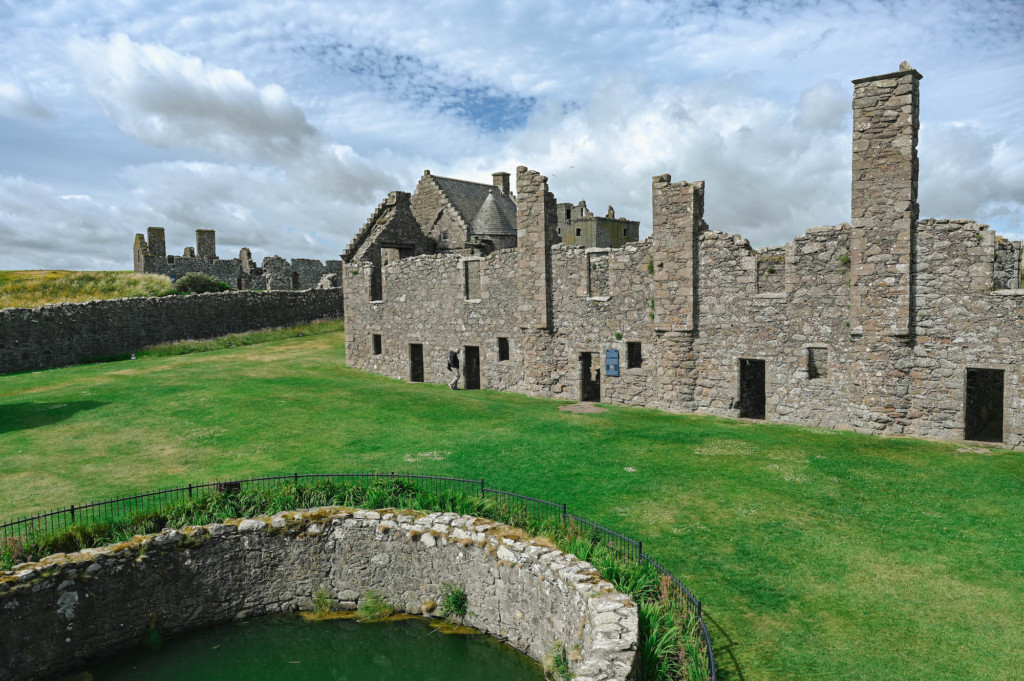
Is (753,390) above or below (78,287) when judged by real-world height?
below

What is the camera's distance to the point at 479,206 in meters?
40.6

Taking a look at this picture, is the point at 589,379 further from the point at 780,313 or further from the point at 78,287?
the point at 78,287

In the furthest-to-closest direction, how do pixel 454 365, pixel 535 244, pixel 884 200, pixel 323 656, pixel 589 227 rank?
pixel 589 227, pixel 454 365, pixel 535 244, pixel 884 200, pixel 323 656

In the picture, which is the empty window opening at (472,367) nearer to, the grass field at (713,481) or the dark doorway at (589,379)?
the grass field at (713,481)

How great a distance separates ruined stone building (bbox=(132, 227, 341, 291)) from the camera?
45375 millimetres

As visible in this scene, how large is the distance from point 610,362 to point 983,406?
10.8 m

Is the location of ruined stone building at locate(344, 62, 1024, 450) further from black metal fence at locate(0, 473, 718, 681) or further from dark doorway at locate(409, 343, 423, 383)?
black metal fence at locate(0, 473, 718, 681)

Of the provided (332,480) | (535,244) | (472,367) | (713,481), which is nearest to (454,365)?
(472,367)

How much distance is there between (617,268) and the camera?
21.8 metres

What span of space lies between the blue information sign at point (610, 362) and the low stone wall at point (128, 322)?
2564 centimetres

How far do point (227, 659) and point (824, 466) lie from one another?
12550 mm

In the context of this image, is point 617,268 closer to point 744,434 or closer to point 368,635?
point 744,434

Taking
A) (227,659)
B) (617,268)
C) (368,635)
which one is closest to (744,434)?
(617,268)

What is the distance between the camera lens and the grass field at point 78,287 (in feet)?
123
